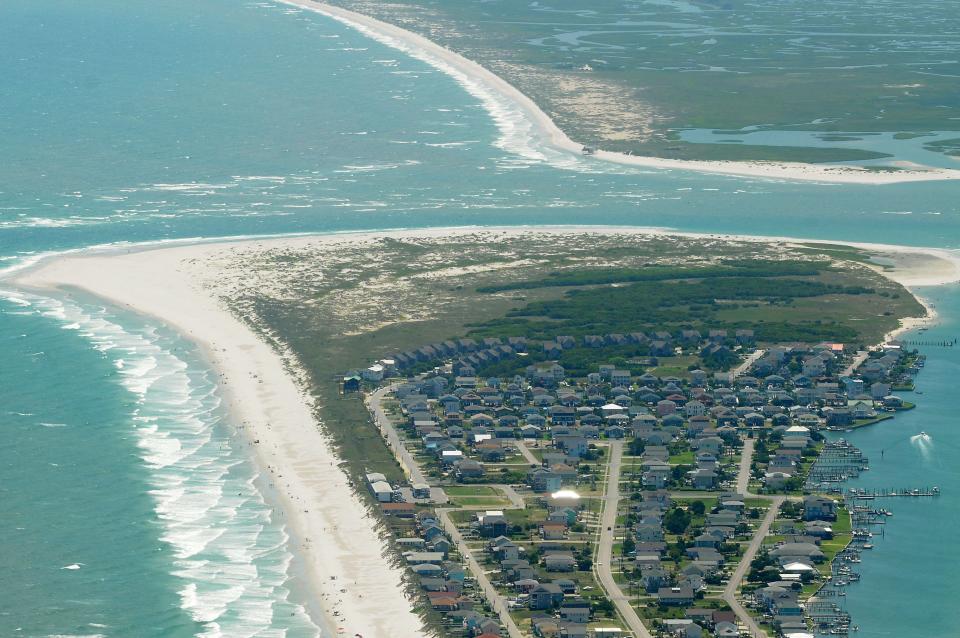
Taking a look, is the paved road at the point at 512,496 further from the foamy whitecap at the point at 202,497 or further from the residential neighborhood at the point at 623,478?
the foamy whitecap at the point at 202,497

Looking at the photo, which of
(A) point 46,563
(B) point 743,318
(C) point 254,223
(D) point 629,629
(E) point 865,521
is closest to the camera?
(D) point 629,629

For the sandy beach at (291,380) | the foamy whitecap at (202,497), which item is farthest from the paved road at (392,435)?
the foamy whitecap at (202,497)

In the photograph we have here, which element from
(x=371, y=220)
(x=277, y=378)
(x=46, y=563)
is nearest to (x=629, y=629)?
(x=46, y=563)

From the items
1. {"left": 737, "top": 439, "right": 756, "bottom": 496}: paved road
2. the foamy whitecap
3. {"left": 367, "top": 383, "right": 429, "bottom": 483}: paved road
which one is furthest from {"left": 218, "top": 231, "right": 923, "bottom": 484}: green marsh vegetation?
{"left": 737, "top": 439, "right": 756, "bottom": 496}: paved road

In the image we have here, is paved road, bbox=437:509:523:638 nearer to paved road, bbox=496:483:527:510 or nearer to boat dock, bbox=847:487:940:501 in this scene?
paved road, bbox=496:483:527:510

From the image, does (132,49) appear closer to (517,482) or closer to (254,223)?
(254,223)

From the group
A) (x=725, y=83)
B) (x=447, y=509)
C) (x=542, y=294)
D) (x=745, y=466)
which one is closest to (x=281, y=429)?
(x=447, y=509)
